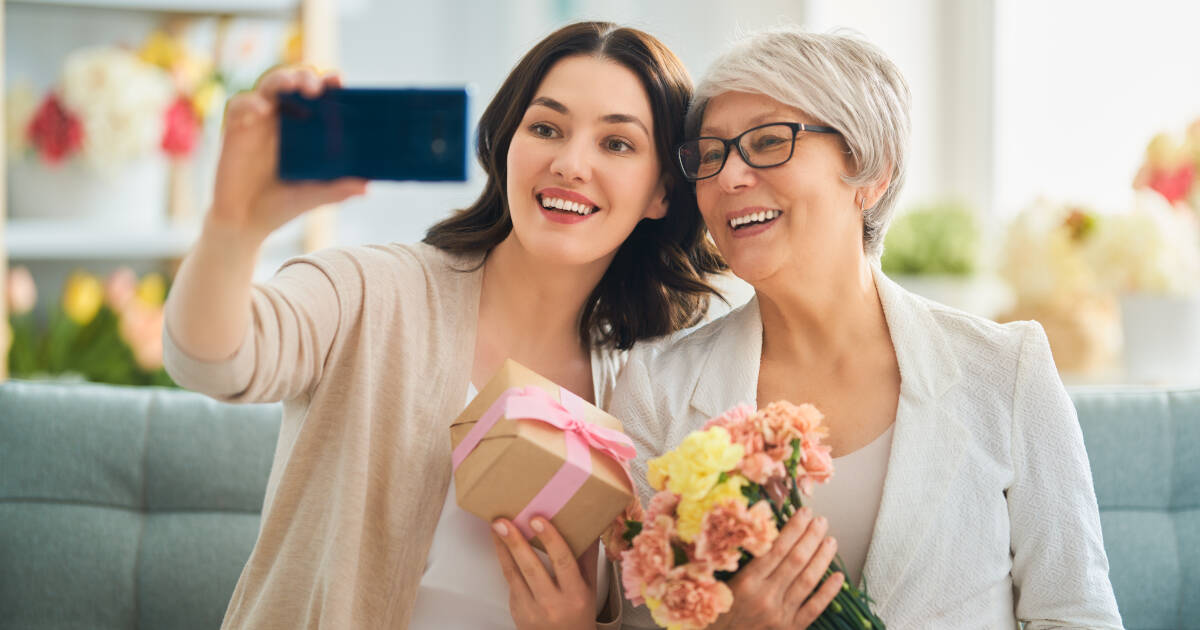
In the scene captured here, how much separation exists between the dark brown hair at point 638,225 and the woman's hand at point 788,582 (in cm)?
64

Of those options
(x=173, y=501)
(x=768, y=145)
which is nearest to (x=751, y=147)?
(x=768, y=145)

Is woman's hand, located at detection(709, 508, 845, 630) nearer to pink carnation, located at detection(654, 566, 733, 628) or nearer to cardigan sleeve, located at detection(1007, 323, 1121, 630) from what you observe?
pink carnation, located at detection(654, 566, 733, 628)

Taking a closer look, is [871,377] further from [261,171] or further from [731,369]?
[261,171]

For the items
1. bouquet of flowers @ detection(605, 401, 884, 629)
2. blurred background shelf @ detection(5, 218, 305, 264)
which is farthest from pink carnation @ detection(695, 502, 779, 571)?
blurred background shelf @ detection(5, 218, 305, 264)

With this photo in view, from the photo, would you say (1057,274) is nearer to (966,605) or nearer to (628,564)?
(966,605)

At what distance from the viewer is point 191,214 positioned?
3078mm

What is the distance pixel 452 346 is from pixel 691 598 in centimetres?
60

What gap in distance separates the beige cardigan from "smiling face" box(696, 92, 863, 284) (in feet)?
1.46

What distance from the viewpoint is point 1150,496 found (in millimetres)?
1883

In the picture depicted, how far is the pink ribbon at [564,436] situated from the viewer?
1208mm

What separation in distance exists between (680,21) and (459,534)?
2.80m

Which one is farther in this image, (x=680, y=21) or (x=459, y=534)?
(x=680, y=21)

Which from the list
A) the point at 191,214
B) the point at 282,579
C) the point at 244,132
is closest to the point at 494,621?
the point at 282,579

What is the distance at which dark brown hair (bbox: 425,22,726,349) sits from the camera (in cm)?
162
